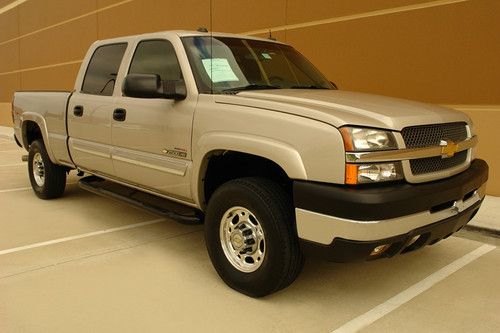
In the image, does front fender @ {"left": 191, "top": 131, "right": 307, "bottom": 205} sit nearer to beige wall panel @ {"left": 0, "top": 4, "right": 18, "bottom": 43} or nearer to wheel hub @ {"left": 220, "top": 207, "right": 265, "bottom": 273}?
wheel hub @ {"left": 220, "top": 207, "right": 265, "bottom": 273}

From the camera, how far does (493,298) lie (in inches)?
134

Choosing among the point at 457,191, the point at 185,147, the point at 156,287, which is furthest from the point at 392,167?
the point at 156,287

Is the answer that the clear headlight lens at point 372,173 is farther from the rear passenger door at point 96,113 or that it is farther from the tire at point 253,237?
the rear passenger door at point 96,113

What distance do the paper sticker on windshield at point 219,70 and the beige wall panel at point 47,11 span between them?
12.0m

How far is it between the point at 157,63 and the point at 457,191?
2754 mm

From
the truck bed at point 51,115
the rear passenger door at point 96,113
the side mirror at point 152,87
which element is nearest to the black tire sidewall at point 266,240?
the side mirror at point 152,87

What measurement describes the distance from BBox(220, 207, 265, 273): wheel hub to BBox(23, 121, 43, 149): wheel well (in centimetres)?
405

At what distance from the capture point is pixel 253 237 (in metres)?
3.28

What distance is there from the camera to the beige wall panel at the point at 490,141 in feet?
19.7

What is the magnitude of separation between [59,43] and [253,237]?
613 inches

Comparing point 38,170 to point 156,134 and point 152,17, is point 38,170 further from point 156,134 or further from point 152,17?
point 152,17

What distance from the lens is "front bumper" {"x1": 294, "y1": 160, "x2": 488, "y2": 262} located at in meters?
2.73

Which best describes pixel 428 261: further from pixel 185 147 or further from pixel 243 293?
pixel 185 147

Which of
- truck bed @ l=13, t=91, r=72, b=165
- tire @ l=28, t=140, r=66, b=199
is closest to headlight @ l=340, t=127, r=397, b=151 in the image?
truck bed @ l=13, t=91, r=72, b=165
